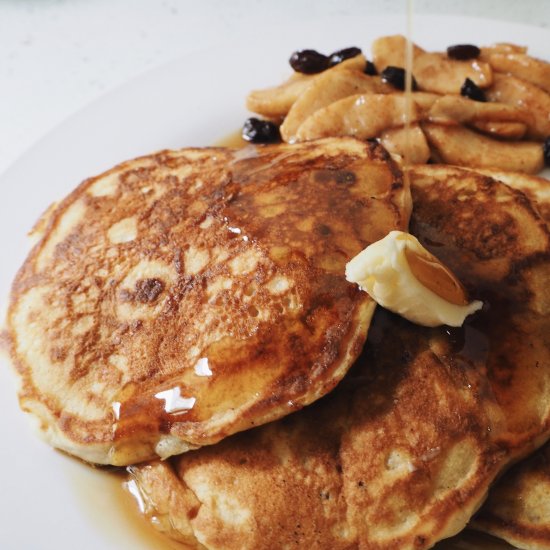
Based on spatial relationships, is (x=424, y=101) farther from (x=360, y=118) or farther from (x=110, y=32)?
(x=110, y=32)

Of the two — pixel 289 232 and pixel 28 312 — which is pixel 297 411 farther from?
pixel 28 312

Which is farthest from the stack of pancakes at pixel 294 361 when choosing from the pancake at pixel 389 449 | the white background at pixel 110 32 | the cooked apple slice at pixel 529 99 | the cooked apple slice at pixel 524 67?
the white background at pixel 110 32

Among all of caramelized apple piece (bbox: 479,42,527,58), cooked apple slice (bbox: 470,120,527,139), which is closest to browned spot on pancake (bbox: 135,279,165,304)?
cooked apple slice (bbox: 470,120,527,139)

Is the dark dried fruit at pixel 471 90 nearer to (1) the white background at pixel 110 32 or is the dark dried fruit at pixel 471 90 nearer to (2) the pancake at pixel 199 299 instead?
(2) the pancake at pixel 199 299

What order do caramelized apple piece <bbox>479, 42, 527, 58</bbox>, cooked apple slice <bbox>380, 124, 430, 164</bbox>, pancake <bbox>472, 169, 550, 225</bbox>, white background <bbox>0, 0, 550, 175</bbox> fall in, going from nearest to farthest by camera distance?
pancake <bbox>472, 169, 550, 225</bbox>
cooked apple slice <bbox>380, 124, 430, 164</bbox>
caramelized apple piece <bbox>479, 42, 527, 58</bbox>
white background <bbox>0, 0, 550, 175</bbox>

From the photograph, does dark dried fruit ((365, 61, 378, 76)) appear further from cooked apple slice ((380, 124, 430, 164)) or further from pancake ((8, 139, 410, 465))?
pancake ((8, 139, 410, 465))

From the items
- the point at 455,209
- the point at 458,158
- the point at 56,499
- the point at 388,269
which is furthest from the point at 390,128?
the point at 56,499
